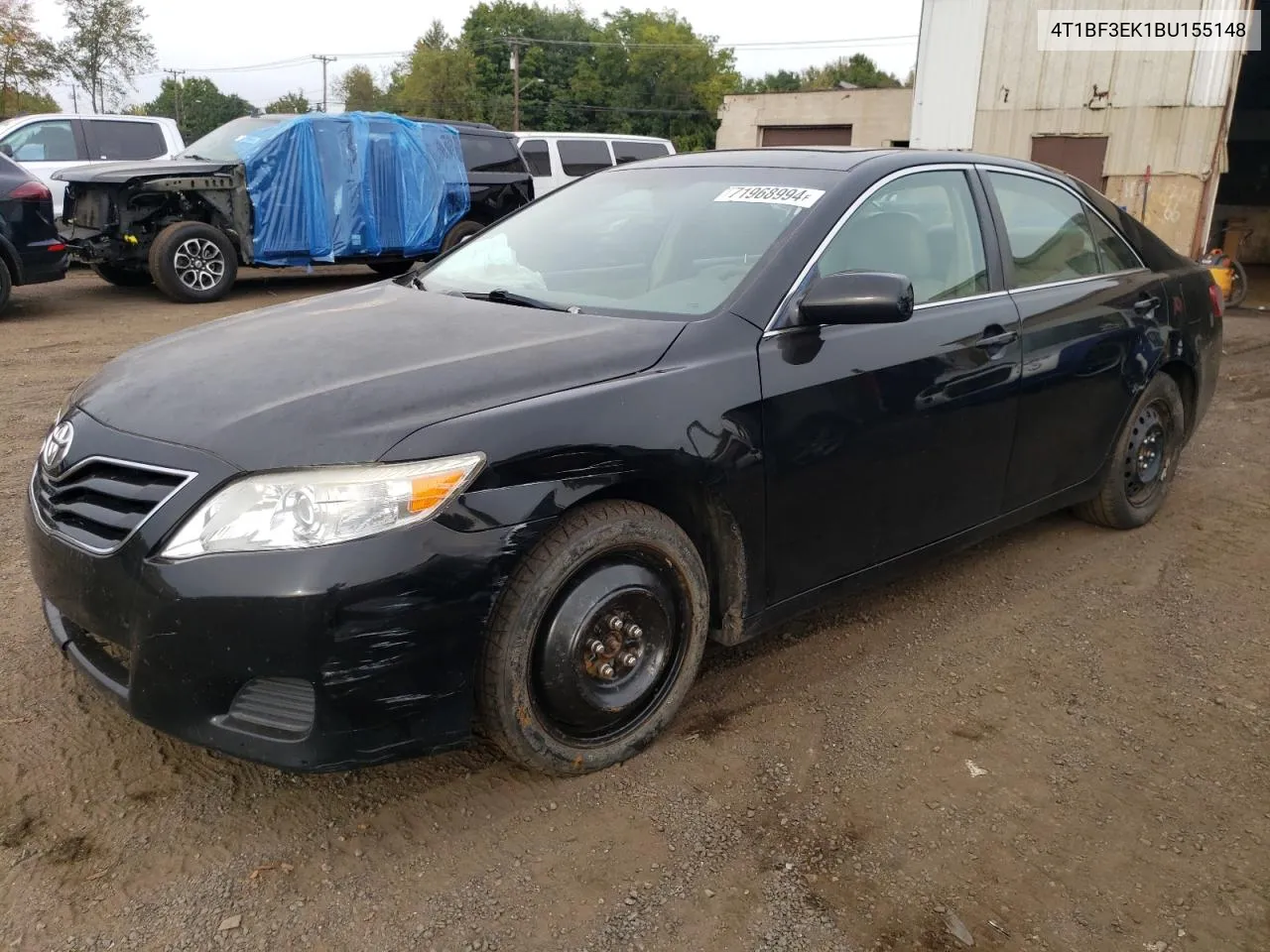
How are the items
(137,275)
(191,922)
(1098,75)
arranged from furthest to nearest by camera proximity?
(1098,75), (137,275), (191,922)

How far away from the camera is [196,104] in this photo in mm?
77625

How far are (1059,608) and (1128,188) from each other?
1353cm

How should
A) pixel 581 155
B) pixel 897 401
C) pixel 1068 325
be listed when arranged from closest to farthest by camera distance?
pixel 897 401 < pixel 1068 325 < pixel 581 155

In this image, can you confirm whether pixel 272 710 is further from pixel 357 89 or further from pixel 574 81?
pixel 357 89

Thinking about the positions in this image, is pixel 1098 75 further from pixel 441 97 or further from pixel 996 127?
pixel 441 97

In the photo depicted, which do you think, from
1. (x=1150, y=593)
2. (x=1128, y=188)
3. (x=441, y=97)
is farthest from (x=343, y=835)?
(x=441, y=97)

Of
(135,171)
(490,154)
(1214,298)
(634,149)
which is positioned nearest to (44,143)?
(135,171)

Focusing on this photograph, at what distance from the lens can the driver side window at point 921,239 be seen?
121 inches

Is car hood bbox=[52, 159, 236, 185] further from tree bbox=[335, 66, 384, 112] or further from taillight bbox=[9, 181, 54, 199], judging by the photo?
tree bbox=[335, 66, 384, 112]

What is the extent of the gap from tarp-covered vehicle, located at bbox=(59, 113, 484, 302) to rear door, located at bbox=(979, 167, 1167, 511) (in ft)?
28.9

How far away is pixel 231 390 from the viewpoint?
239 centimetres

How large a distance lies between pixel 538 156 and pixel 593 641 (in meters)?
12.3

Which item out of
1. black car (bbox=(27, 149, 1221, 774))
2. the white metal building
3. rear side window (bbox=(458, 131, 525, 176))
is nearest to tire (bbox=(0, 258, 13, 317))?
rear side window (bbox=(458, 131, 525, 176))

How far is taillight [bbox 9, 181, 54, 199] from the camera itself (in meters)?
8.77
